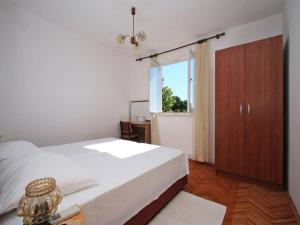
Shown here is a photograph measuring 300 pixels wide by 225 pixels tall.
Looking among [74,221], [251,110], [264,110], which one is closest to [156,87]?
[251,110]

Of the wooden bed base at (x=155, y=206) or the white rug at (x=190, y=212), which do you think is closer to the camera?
the wooden bed base at (x=155, y=206)

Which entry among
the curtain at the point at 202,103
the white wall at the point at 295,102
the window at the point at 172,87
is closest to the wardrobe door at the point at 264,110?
the white wall at the point at 295,102

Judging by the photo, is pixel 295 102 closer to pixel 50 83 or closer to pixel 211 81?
pixel 211 81

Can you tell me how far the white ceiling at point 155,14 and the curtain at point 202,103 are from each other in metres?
0.48

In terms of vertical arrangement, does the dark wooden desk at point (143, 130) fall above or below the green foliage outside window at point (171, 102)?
below

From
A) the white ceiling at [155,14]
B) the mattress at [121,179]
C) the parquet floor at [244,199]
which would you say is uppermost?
the white ceiling at [155,14]

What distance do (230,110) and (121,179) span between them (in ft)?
6.77

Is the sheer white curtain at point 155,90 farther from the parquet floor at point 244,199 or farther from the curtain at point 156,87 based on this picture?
the parquet floor at point 244,199

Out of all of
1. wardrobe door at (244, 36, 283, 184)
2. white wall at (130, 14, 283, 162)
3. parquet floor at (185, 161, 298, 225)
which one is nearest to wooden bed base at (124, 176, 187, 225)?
parquet floor at (185, 161, 298, 225)

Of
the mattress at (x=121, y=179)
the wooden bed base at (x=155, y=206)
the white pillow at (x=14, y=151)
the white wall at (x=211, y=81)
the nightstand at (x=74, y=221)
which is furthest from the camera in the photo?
the white wall at (x=211, y=81)

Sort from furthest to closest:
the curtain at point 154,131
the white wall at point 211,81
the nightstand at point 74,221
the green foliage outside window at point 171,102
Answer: the curtain at point 154,131 → the green foliage outside window at point 171,102 → the white wall at point 211,81 → the nightstand at point 74,221

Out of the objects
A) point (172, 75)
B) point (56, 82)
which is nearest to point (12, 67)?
point (56, 82)

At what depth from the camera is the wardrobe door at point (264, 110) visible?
204 cm

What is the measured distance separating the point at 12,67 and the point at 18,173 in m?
2.21
